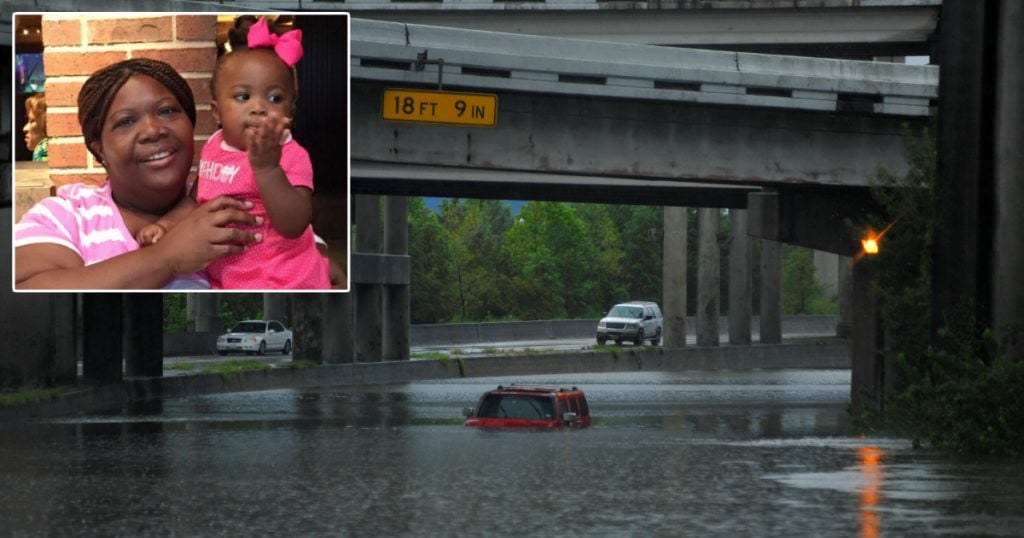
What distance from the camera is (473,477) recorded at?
29.4 metres

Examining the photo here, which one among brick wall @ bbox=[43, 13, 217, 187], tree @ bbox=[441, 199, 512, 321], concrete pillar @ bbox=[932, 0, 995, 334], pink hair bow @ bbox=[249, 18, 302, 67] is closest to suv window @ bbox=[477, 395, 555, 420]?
brick wall @ bbox=[43, 13, 217, 187]

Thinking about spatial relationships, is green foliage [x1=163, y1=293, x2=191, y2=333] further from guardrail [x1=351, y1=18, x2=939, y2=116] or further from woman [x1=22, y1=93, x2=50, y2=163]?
guardrail [x1=351, y1=18, x2=939, y2=116]

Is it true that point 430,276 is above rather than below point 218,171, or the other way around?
below

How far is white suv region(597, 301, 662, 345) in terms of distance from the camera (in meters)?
83.5

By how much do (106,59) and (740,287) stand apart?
A: 49154mm

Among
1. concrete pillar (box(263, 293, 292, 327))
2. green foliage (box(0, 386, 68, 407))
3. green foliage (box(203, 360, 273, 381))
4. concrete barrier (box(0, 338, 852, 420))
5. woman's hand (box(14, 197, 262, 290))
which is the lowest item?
concrete barrier (box(0, 338, 852, 420))

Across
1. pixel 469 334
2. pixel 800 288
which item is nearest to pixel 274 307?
pixel 469 334

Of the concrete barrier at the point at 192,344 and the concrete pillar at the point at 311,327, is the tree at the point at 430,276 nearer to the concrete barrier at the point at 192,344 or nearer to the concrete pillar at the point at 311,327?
the concrete barrier at the point at 192,344

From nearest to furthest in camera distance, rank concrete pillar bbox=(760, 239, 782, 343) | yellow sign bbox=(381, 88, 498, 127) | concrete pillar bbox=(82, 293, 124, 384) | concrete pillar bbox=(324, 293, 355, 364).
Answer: yellow sign bbox=(381, 88, 498, 127), concrete pillar bbox=(82, 293, 124, 384), concrete pillar bbox=(324, 293, 355, 364), concrete pillar bbox=(760, 239, 782, 343)

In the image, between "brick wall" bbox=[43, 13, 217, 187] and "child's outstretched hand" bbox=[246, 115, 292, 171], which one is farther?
"child's outstretched hand" bbox=[246, 115, 292, 171]

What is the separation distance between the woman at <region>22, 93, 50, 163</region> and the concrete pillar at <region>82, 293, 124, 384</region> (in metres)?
13.3

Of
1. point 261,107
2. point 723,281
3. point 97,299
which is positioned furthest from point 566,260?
point 261,107

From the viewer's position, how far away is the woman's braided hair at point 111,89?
36.6 meters

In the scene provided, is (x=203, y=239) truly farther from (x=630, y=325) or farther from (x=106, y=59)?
(x=630, y=325)
